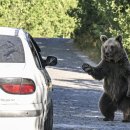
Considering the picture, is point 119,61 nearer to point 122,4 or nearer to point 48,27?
point 122,4

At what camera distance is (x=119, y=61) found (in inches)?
500

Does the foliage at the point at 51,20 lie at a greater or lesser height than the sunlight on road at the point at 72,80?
lesser

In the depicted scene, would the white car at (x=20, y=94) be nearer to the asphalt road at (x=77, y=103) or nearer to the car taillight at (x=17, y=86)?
the car taillight at (x=17, y=86)

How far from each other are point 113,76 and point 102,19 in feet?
80.8

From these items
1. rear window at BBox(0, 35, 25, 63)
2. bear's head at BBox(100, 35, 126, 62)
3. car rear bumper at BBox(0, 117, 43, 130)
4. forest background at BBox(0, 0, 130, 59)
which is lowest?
forest background at BBox(0, 0, 130, 59)

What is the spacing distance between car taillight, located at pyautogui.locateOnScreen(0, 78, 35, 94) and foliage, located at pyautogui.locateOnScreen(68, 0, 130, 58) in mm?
21916

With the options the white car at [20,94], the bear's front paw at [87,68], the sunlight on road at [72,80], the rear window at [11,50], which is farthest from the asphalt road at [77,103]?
the white car at [20,94]

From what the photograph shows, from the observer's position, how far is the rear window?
313 inches

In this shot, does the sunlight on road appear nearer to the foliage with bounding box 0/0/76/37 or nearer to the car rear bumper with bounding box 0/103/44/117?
the car rear bumper with bounding box 0/103/44/117

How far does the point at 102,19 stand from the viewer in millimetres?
37219

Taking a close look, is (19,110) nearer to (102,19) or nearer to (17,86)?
(17,86)

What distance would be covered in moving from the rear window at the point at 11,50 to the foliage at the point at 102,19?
21.0 m

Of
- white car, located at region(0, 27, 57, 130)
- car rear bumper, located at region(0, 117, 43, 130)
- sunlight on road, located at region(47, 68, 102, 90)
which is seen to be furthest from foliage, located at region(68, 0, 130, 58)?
car rear bumper, located at region(0, 117, 43, 130)

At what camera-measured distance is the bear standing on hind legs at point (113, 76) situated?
12.6 meters
